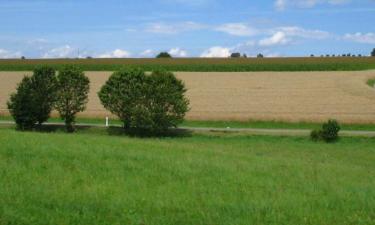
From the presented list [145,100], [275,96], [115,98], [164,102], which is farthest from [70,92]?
[275,96]

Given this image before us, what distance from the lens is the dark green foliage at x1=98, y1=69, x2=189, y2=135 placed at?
41.6m

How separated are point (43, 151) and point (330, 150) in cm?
2200

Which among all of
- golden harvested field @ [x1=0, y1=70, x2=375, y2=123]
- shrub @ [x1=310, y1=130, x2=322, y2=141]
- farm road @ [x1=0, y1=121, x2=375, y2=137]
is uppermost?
golden harvested field @ [x1=0, y1=70, x2=375, y2=123]

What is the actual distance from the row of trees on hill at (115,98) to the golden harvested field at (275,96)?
6.47m

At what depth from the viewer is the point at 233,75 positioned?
7519 cm

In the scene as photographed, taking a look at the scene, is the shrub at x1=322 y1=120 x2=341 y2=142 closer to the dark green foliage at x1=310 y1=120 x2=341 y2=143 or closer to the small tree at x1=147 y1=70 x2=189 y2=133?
the dark green foliage at x1=310 y1=120 x2=341 y2=143

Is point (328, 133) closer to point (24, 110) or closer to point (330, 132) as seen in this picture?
point (330, 132)

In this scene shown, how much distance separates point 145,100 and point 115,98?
2365 mm

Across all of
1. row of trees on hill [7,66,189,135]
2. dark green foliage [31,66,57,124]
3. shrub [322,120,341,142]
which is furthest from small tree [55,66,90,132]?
shrub [322,120,341,142]

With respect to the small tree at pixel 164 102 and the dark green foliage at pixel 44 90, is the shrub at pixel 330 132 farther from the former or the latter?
the dark green foliage at pixel 44 90

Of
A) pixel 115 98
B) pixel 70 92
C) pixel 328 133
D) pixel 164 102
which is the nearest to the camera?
pixel 328 133

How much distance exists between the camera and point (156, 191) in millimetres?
9695

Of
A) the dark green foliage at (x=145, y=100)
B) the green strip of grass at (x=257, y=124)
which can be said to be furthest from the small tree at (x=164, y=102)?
the green strip of grass at (x=257, y=124)

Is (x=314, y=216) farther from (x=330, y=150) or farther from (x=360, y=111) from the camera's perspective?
(x=360, y=111)
